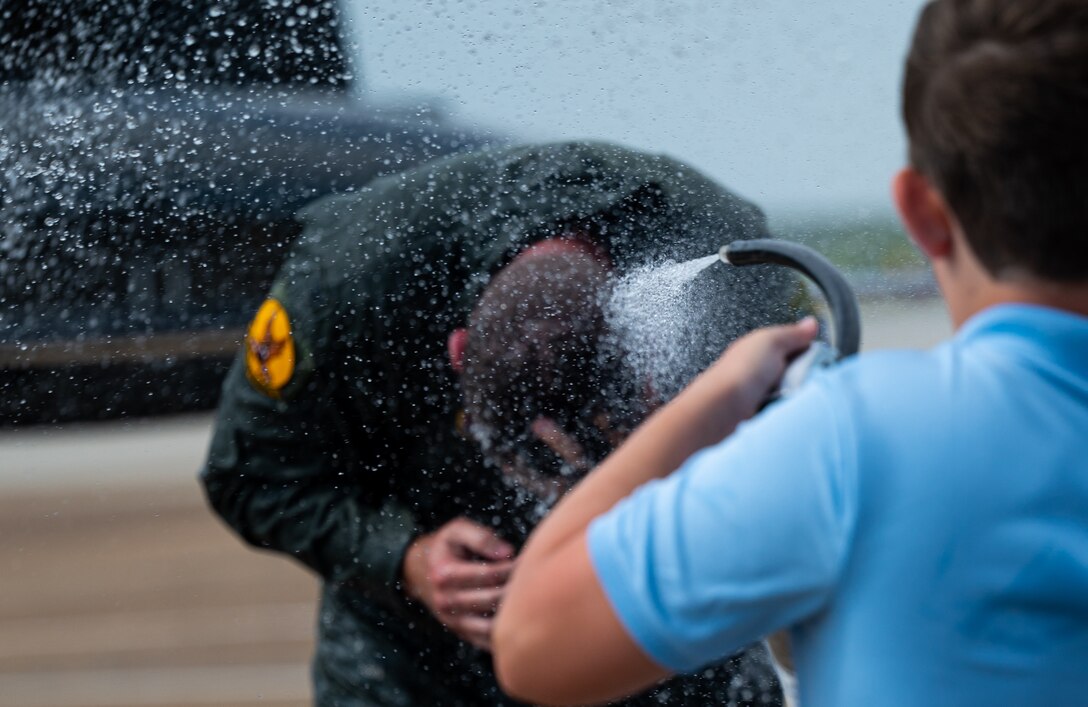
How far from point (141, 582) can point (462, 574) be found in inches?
85.7

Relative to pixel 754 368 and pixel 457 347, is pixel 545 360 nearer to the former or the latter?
pixel 457 347

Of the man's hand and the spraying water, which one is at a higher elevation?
the spraying water

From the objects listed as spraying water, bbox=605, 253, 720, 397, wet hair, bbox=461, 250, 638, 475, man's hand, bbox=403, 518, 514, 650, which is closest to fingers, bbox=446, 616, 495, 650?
man's hand, bbox=403, 518, 514, 650

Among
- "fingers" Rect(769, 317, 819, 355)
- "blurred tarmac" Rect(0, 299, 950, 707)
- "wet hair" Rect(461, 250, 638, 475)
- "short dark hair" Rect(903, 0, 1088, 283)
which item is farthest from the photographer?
"blurred tarmac" Rect(0, 299, 950, 707)

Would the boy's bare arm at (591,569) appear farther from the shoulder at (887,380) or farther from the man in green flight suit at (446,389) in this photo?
the man in green flight suit at (446,389)

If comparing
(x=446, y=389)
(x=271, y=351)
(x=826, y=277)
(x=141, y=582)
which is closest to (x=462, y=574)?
(x=446, y=389)

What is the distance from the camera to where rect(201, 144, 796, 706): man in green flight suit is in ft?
4.73

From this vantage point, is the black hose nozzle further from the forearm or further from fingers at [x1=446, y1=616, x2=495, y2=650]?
fingers at [x1=446, y1=616, x2=495, y2=650]

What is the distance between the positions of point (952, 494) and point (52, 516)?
11.9 ft

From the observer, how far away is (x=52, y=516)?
3.85 m

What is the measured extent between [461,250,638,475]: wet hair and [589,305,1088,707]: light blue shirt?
82 centimetres

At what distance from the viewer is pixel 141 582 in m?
3.41

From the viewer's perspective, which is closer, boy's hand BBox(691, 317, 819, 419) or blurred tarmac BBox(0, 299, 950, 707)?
boy's hand BBox(691, 317, 819, 419)

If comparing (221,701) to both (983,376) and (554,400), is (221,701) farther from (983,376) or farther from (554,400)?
(983,376)
